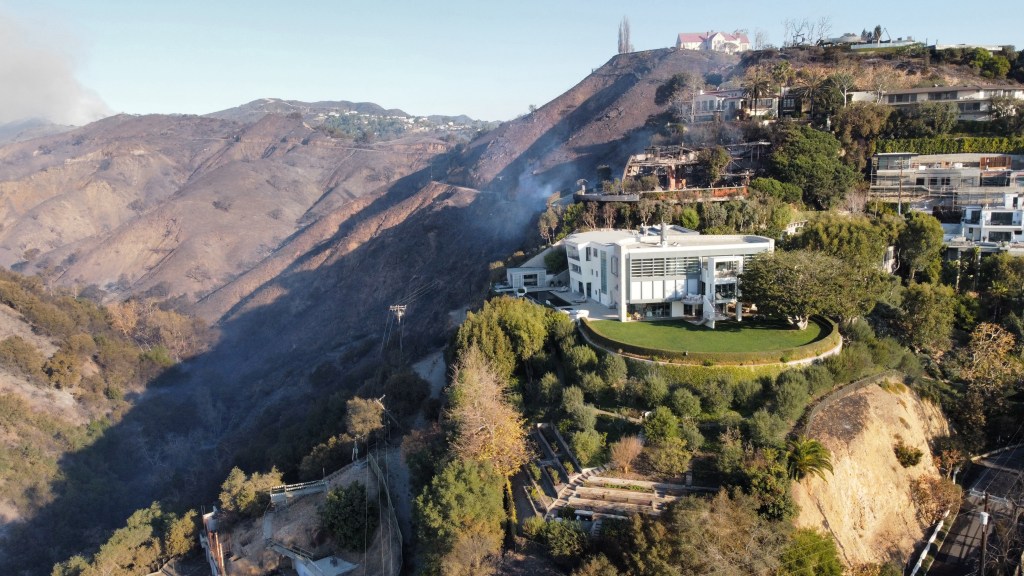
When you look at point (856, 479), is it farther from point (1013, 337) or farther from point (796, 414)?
point (1013, 337)

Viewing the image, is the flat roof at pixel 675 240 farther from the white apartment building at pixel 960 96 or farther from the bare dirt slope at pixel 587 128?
the bare dirt slope at pixel 587 128

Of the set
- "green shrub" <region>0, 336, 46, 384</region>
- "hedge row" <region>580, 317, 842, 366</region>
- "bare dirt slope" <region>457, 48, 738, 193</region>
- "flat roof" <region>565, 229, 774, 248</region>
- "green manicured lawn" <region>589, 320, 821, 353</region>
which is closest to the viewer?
"hedge row" <region>580, 317, 842, 366</region>

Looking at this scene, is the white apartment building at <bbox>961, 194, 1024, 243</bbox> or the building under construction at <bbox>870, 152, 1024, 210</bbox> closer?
the white apartment building at <bbox>961, 194, 1024, 243</bbox>

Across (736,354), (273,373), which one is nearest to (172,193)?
(273,373)

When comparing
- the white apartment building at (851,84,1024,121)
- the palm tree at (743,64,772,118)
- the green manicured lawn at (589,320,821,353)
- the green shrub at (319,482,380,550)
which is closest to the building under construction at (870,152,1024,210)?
the white apartment building at (851,84,1024,121)

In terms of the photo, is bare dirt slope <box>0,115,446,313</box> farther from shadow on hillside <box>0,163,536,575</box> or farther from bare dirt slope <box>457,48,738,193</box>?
bare dirt slope <box>457,48,738,193</box>

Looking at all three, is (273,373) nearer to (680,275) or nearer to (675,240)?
(675,240)

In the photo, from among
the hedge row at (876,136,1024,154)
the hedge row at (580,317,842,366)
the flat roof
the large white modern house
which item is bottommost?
the hedge row at (580,317,842,366)
